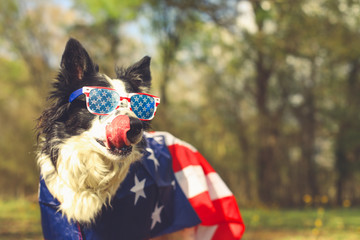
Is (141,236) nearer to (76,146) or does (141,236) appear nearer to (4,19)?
(76,146)

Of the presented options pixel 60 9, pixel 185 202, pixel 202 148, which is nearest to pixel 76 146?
pixel 185 202

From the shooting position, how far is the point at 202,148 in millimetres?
17203

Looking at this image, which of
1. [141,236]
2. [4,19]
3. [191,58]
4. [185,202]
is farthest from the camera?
[191,58]

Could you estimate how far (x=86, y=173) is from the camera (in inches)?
103

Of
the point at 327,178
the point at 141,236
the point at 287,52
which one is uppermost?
the point at 287,52

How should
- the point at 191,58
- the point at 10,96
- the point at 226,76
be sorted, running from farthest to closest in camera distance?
the point at 226,76 < the point at 191,58 < the point at 10,96

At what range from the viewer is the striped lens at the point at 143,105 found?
8.89ft

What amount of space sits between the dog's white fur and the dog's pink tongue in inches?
3.7

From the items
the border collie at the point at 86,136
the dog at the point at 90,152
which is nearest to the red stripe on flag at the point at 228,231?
the dog at the point at 90,152

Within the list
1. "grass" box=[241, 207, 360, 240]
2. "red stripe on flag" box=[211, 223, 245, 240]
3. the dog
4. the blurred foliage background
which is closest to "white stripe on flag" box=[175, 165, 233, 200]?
"red stripe on flag" box=[211, 223, 245, 240]

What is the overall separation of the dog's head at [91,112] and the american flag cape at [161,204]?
360 millimetres

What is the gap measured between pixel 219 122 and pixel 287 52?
9075 millimetres

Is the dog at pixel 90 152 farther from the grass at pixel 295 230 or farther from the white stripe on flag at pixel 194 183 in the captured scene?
the grass at pixel 295 230

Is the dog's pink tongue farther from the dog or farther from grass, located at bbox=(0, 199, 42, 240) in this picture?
grass, located at bbox=(0, 199, 42, 240)
